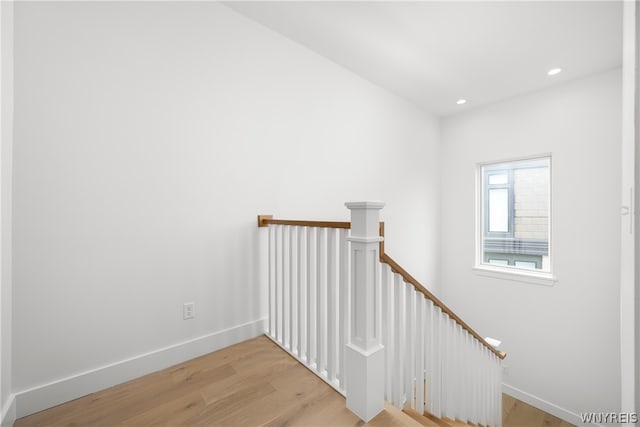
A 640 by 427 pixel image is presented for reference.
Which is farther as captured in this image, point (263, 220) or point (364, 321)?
point (263, 220)

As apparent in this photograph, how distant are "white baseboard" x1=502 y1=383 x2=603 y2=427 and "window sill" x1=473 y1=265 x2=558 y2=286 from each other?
1.38m

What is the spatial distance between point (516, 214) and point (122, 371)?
14.7 ft

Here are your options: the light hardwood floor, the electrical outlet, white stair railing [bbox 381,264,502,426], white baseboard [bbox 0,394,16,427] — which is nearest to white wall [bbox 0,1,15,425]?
white baseboard [bbox 0,394,16,427]

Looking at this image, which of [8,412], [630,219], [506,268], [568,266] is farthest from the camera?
[506,268]

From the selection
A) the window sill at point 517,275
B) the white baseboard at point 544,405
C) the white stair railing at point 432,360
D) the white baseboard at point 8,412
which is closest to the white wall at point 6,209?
the white baseboard at point 8,412

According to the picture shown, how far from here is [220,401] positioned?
1.37m

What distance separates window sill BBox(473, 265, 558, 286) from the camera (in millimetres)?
3195

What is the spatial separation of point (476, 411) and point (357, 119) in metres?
2.94

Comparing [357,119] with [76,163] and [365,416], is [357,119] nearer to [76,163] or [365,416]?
[76,163]

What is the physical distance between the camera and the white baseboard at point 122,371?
1301 mm

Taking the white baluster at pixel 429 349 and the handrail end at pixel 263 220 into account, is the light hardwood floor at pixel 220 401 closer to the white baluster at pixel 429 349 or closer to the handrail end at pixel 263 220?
the white baluster at pixel 429 349

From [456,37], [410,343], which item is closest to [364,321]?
[410,343]

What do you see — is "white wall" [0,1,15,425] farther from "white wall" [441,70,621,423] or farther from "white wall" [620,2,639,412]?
"white wall" [441,70,621,423]

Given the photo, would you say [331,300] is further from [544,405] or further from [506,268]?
[544,405]
